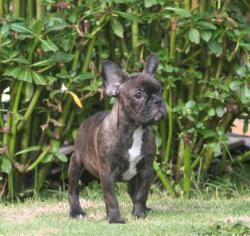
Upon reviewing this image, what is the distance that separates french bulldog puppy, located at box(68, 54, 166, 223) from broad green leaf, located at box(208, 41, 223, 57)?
1376 millimetres

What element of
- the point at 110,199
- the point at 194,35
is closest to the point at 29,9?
the point at 194,35

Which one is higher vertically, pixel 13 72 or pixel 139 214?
pixel 13 72

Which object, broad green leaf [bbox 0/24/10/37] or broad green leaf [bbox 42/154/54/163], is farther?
broad green leaf [bbox 42/154/54/163]

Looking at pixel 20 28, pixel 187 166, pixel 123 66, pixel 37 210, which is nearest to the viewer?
pixel 37 210

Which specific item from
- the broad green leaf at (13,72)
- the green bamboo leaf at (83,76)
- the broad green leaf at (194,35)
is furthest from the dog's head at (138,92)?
the broad green leaf at (13,72)

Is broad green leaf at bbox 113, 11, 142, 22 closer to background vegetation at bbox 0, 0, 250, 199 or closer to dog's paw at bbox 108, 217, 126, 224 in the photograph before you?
background vegetation at bbox 0, 0, 250, 199

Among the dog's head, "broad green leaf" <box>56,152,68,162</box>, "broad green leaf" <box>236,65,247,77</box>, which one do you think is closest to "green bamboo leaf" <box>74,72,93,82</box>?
"broad green leaf" <box>56,152,68,162</box>

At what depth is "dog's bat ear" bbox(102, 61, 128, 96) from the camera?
25.5ft

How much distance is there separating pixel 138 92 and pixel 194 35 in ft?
5.22

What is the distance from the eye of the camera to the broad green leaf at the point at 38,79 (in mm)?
8922

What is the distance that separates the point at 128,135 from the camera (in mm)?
7703

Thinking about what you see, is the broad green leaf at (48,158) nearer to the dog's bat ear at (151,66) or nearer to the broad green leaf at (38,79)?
the broad green leaf at (38,79)

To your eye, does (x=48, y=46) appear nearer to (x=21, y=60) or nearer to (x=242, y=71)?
(x=21, y=60)

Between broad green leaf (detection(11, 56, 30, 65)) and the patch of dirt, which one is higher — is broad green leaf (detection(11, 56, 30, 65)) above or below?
above
